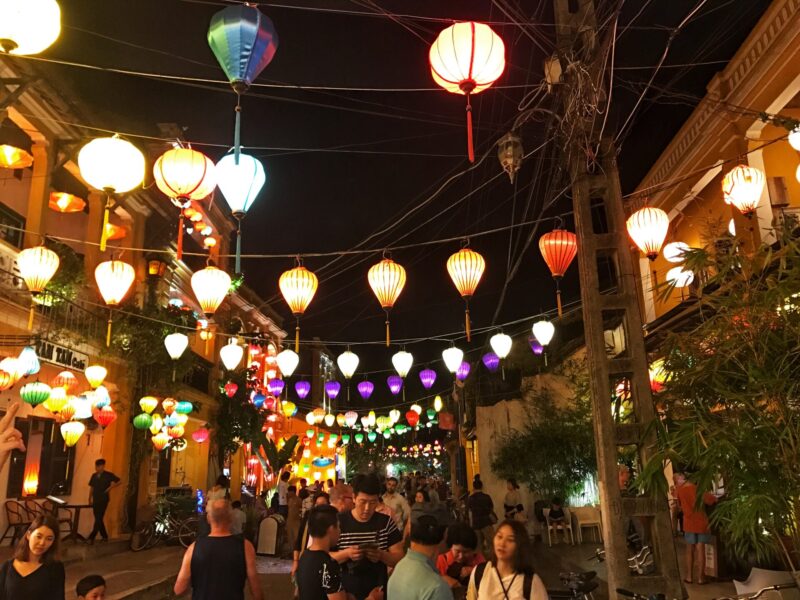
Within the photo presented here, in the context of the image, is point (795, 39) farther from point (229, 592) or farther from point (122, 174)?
point (229, 592)

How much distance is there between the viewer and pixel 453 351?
15.7 meters

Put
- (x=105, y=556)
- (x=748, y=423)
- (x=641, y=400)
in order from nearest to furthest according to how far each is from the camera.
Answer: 1. (x=748, y=423)
2. (x=641, y=400)
3. (x=105, y=556)

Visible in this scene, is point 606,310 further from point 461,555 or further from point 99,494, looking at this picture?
point 99,494

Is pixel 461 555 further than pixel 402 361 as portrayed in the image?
No

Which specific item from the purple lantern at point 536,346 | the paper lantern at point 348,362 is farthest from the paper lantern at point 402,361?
the purple lantern at point 536,346

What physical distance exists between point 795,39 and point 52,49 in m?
13.5

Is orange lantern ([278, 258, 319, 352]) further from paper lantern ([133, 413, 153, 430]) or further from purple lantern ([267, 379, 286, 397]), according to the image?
purple lantern ([267, 379, 286, 397])

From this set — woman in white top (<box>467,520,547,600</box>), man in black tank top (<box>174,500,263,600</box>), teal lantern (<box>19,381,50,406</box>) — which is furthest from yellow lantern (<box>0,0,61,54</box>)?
teal lantern (<box>19,381,50,406</box>)

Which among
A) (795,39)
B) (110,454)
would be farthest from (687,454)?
(110,454)

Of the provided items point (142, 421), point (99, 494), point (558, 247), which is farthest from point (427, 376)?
point (558, 247)

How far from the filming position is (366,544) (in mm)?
4891

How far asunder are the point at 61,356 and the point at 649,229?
1199cm

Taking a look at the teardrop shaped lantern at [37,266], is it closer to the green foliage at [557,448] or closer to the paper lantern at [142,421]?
the paper lantern at [142,421]

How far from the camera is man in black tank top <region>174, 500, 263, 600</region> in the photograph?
4363 mm
